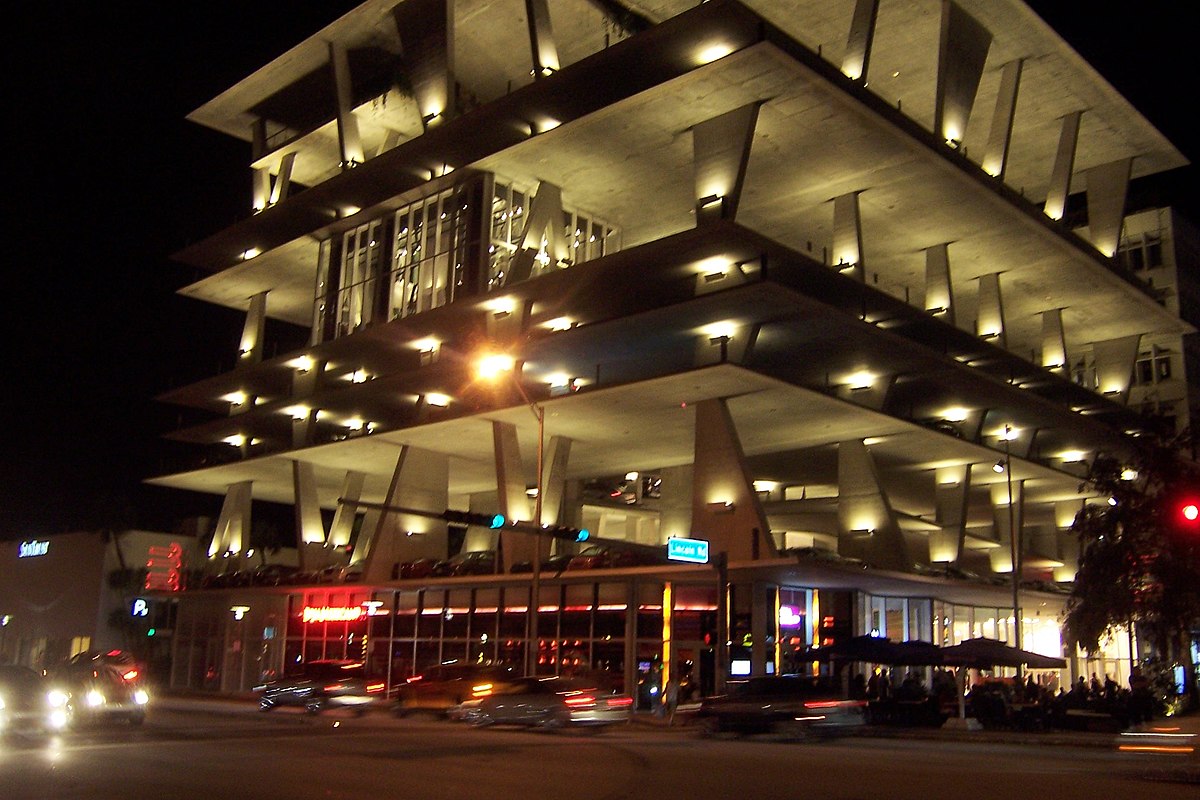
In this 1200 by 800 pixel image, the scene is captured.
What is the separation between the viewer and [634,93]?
3884 cm

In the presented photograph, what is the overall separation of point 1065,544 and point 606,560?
1283 inches

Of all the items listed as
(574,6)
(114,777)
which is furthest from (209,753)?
(574,6)

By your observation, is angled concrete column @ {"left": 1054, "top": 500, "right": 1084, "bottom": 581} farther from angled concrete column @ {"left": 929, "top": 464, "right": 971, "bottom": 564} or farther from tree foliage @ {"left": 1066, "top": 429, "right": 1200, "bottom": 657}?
tree foliage @ {"left": 1066, "top": 429, "right": 1200, "bottom": 657}

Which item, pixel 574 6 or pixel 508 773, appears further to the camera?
pixel 574 6

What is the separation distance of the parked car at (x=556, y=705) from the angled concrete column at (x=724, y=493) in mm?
9554

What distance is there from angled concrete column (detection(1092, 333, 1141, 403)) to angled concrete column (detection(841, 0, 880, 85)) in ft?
92.3

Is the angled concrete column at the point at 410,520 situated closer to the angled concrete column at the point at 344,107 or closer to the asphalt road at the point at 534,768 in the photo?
the angled concrete column at the point at 344,107

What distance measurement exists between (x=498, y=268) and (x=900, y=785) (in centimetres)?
3345

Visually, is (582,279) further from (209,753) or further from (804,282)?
(209,753)

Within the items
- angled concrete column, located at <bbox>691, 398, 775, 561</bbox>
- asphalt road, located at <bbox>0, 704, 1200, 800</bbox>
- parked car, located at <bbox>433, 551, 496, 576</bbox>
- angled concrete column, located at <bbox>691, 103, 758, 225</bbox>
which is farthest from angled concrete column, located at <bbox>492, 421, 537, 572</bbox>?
asphalt road, located at <bbox>0, 704, 1200, 800</bbox>

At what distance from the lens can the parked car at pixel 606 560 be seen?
40875mm

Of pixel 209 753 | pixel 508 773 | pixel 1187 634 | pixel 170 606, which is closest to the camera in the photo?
pixel 508 773

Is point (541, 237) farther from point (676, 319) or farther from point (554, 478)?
point (554, 478)

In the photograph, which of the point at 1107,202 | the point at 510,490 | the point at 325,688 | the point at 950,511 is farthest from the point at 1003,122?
the point at 325,688
